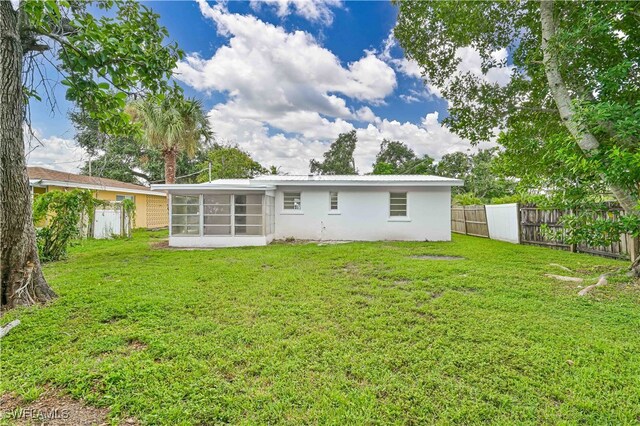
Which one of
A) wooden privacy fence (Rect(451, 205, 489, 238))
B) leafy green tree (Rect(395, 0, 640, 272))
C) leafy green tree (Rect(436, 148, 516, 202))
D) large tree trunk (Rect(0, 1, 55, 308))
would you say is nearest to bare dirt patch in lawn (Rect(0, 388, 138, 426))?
large tree trunk (Rect(0, 1, 55, 308))

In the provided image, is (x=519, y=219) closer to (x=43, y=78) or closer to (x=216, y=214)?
(x=216, y=214)

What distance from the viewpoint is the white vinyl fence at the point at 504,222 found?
11102 mm

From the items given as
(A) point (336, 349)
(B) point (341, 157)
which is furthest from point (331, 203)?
(B) point (341, 157)

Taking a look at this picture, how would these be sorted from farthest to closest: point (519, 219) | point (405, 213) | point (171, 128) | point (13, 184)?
point (171, 128), point (405, 213), point (519, 219), point (13, 184)

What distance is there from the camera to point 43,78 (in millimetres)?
4492

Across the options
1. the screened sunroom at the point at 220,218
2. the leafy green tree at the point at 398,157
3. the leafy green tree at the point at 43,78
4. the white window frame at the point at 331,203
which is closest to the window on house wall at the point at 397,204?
the white window frame at the point at 331,203

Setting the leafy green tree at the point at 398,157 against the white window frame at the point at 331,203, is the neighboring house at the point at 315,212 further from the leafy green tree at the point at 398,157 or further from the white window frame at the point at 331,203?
the leafy green tree at the point at 398,157

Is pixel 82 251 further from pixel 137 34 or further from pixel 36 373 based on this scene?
pixel 36 373

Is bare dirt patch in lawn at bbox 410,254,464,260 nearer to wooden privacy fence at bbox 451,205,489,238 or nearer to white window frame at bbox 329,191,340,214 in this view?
white window frame at bbox 329,191,340,214

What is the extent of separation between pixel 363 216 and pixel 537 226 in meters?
6.12

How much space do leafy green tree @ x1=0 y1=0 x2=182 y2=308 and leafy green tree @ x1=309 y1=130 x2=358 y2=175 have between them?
97.7 feet

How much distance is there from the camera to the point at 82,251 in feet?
30.9

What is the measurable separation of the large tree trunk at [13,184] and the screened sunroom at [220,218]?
271 inches

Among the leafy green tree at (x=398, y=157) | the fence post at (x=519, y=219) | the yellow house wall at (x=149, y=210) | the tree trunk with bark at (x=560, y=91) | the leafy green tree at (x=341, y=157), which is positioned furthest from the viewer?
the leafy green tree at (x=341, y=157)
